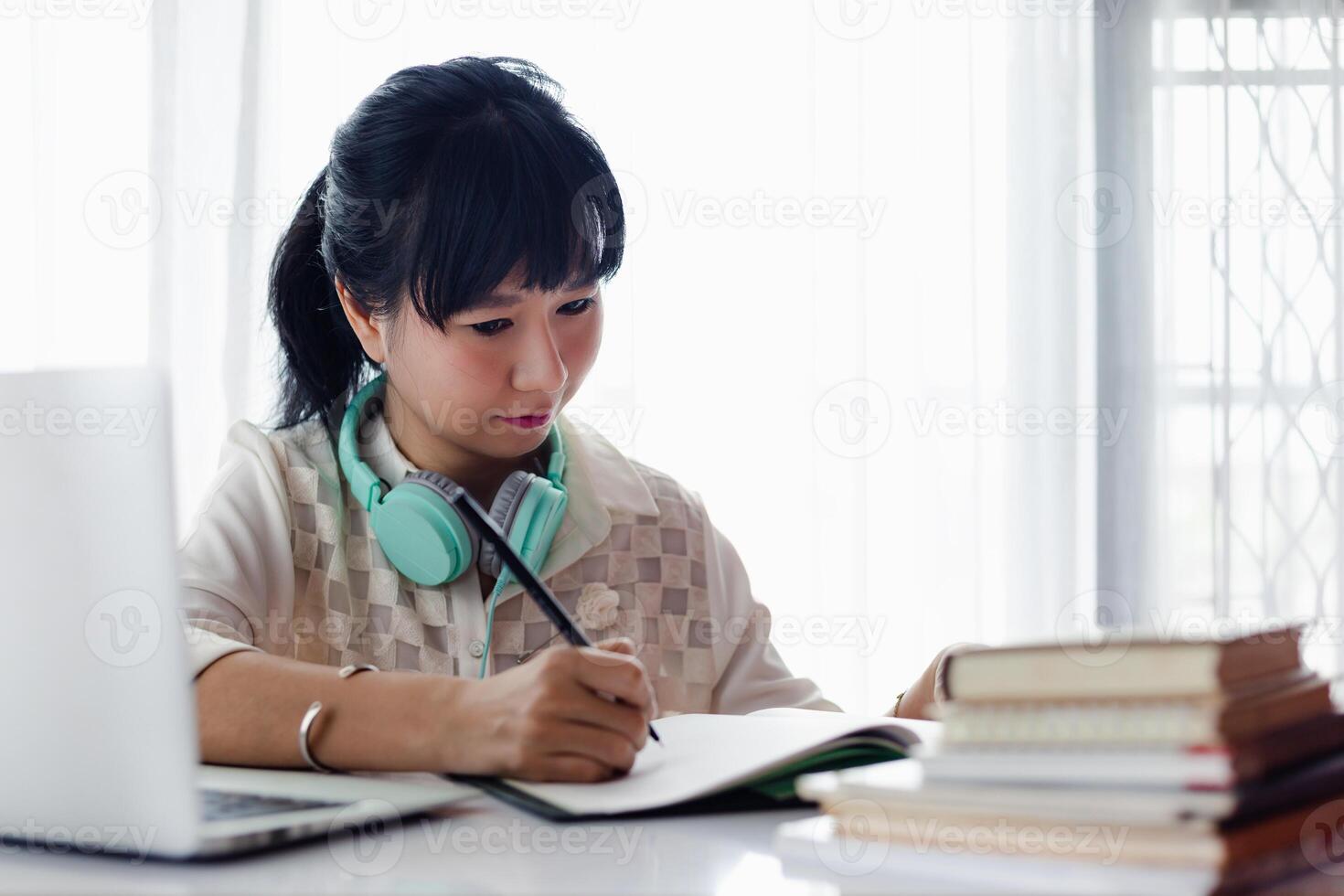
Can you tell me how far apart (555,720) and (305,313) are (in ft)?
2.77

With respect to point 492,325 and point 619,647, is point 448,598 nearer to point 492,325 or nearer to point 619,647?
point 492,325

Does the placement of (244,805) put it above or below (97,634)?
below

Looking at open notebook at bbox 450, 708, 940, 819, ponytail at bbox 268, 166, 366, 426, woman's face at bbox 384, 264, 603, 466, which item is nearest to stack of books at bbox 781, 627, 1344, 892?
open notebook at bbox 450, 708, 940, 819

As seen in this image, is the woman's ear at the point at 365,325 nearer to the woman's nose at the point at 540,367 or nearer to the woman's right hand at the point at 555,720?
the woman's nose at the point at 540,367

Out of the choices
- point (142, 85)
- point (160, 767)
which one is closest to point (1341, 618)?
point (160, 767)

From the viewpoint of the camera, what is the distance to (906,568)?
2.49 m

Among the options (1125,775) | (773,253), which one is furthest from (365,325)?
(773,253)

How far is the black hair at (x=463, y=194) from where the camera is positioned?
3.92 feet

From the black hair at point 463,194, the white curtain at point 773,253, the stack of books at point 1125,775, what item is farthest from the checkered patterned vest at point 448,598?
the white curtain at point 773,253

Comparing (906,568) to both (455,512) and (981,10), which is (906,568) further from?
(455,512)

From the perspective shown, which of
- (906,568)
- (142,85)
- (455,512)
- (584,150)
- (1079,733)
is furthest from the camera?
(906,568)

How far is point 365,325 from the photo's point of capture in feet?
4.41

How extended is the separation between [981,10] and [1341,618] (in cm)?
156

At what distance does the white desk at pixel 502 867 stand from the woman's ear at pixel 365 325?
75cm
